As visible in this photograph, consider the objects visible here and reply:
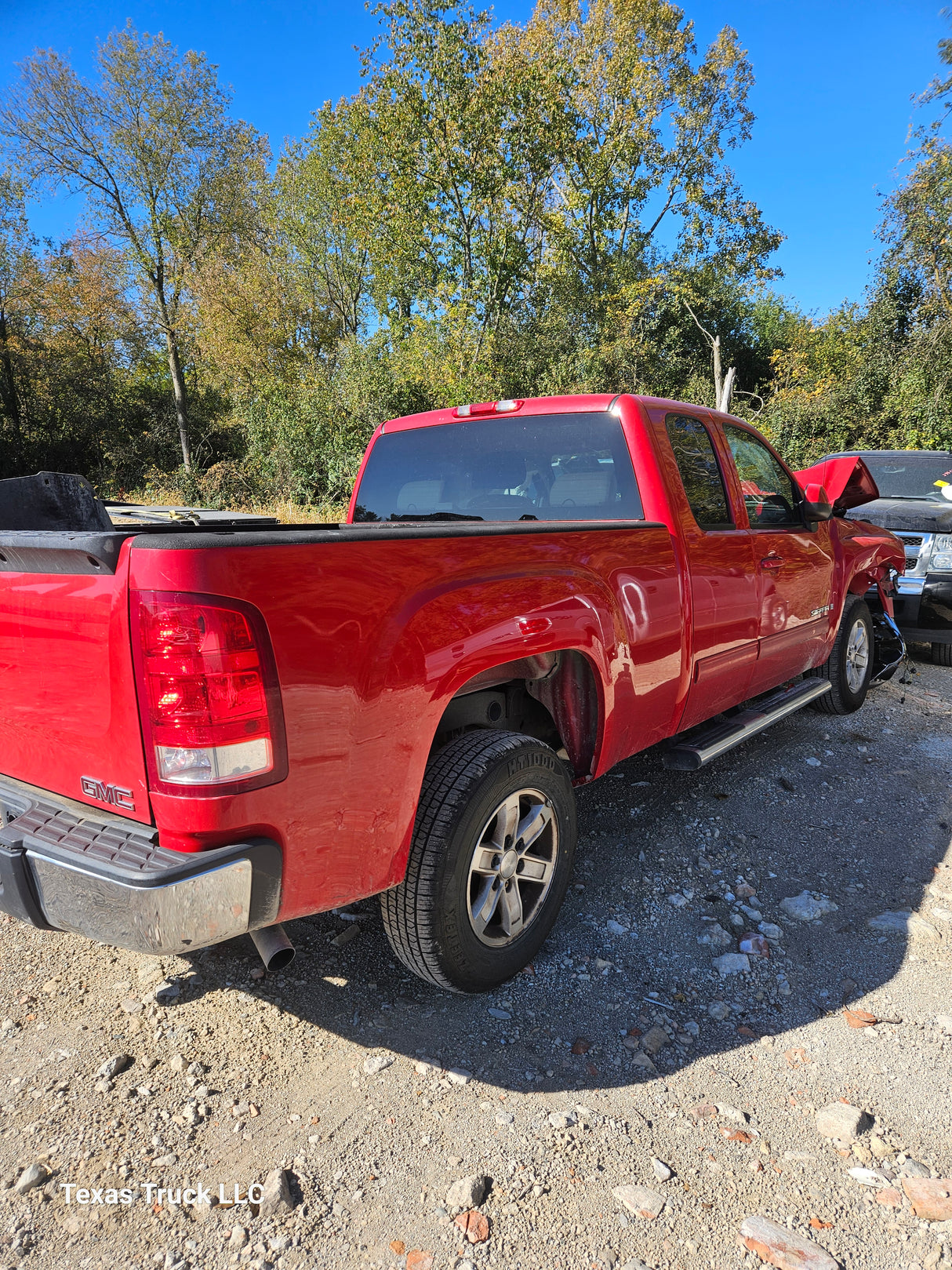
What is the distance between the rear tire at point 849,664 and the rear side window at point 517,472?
8.57 ft

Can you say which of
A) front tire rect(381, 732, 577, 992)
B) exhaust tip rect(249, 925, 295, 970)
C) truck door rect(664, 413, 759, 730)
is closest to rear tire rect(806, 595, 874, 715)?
truck door rect(664, 413, 759, 730)

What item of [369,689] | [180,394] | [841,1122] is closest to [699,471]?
[369,689]

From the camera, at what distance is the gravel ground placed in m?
1.66

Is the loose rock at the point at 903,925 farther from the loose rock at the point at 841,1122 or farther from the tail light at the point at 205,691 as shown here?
the tail light at the point at 205,691

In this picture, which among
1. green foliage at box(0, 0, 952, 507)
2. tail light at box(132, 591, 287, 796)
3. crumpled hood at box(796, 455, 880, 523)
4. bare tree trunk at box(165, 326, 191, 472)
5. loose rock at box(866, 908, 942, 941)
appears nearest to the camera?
tail light at box(132, 591, 287, 796)

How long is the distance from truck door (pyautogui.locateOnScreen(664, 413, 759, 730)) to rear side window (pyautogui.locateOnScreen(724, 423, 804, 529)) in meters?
0.33

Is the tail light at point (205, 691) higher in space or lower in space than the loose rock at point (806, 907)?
higher

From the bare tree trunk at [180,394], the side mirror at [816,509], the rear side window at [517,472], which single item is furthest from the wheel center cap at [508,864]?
the bare tree trunk at [180,394]

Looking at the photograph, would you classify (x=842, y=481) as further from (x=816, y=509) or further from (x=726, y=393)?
(x=726, y=393)

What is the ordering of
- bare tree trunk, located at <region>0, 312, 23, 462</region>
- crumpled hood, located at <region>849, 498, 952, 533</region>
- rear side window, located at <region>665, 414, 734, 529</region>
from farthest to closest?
1. bare tree trunk, located at <region>0, 312, 23, 462</region>
2. crumpled hood, located at <region>849, 498, 952, 533</region>
3. rear side window, located at <region>665, 414, 734, 529</region>

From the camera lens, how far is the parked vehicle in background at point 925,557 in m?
6.68

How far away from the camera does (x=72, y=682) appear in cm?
182

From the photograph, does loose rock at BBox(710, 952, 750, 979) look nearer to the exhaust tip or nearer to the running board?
→ the running board

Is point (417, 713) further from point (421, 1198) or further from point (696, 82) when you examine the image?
point (696, 82)
